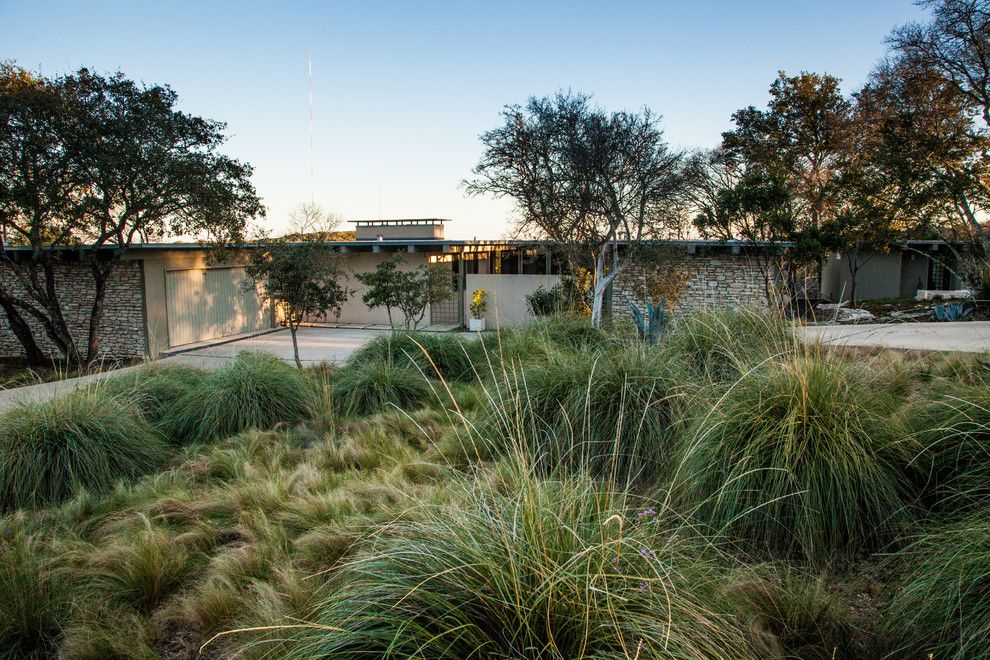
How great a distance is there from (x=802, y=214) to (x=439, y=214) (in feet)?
45.9

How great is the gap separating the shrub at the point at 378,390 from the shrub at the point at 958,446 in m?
4.47

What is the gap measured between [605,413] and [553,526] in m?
2.12

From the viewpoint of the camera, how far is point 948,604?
6.29 ft

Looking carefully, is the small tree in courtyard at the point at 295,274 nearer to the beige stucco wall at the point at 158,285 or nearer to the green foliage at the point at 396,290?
the green foliage at the point at 396,290

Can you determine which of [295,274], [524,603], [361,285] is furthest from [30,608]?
[361,285]

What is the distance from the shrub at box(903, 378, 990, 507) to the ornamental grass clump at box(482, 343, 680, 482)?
1.27 m

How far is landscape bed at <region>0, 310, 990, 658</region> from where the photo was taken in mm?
1778

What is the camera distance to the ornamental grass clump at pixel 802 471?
271 centimetres

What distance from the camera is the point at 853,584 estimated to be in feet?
7.93

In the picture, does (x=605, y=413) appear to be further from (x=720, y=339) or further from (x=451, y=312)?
(x=451, y=312)

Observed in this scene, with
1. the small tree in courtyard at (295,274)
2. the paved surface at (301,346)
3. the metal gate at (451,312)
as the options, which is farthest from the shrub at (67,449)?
the metal gate at (451,312)

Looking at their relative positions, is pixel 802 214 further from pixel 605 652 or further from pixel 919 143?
pixel 605 652

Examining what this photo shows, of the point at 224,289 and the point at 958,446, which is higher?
the point at 224,289

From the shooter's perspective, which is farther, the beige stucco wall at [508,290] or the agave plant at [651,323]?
the beige stucco wall at [508,290]
